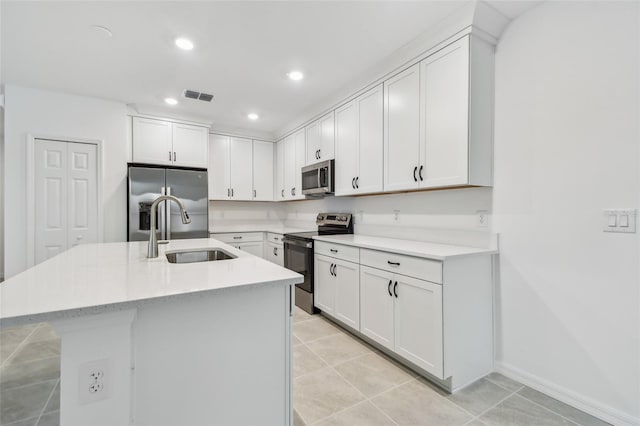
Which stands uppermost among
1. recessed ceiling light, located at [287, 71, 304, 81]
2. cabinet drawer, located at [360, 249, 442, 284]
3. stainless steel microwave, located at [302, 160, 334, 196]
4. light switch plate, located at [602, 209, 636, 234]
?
recessed ceiling light, located at [287, 71, 304, 81]

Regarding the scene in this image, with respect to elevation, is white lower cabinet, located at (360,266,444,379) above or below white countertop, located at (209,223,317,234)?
below

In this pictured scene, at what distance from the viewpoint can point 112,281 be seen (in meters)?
1.16

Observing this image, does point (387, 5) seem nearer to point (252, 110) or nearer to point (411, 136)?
point (411, 136)

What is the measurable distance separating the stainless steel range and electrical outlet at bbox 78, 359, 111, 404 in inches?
93.7

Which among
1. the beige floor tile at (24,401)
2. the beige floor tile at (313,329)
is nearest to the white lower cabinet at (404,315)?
the beige floor tile at (313,329)

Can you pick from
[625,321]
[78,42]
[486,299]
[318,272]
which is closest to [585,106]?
[625,321]

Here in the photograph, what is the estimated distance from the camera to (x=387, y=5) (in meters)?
1.92

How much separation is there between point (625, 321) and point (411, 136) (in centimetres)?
174

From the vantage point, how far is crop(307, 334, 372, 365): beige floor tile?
2.31 m

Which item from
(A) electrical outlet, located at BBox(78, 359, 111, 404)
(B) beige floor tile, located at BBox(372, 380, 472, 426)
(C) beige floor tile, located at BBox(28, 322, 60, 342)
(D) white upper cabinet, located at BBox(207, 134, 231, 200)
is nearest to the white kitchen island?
(A) electrical outlet, located at BBox(78, 359, 111, 404)

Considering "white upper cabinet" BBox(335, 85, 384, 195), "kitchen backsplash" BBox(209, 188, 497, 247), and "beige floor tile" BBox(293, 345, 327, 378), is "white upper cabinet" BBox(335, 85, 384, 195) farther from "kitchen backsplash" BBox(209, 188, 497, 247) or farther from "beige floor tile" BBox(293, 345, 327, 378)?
"beige floor tile" BBox(293, 345, 327, 378)

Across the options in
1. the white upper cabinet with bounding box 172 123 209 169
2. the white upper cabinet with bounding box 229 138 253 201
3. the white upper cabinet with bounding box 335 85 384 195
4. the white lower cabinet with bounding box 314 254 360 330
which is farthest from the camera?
the white upper cabinet with bounding box 229 138 253 201

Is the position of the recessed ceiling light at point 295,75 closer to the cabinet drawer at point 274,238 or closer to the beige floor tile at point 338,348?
the cabinet drawer at point 274,238

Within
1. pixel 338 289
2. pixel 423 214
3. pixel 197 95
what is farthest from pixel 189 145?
pixel 423 214
